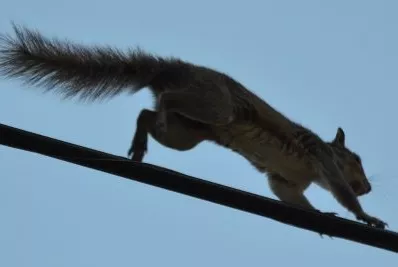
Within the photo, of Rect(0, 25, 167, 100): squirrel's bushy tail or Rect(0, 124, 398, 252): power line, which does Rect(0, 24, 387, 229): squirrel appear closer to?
Rect(0, 25, 167, 100): squirrel's bushy tail

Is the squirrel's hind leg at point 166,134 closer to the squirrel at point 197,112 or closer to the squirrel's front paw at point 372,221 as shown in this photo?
the squirrel at point 197,112

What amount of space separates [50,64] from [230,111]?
1.74m

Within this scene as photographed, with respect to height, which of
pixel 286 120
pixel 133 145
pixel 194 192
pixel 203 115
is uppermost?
pixel 286 120

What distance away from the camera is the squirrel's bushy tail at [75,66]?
5477mm

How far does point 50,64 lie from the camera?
579 centimetres

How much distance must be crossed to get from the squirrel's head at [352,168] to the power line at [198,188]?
3199 mm

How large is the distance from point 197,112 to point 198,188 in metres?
2.24

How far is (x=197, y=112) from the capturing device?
6.58 metres

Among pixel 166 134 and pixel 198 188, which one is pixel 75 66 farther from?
pixel 198 188

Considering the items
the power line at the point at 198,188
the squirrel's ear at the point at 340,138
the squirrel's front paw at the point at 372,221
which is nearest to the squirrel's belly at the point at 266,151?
the squirrel's ear at the point at 340,138

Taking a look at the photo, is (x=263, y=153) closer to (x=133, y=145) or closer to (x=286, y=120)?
(x=286, y=120)

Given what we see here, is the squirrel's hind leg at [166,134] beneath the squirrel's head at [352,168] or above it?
beneath

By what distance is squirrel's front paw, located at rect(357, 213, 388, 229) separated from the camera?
20.9 ft

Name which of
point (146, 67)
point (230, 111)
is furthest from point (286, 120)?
point (146, 67)
